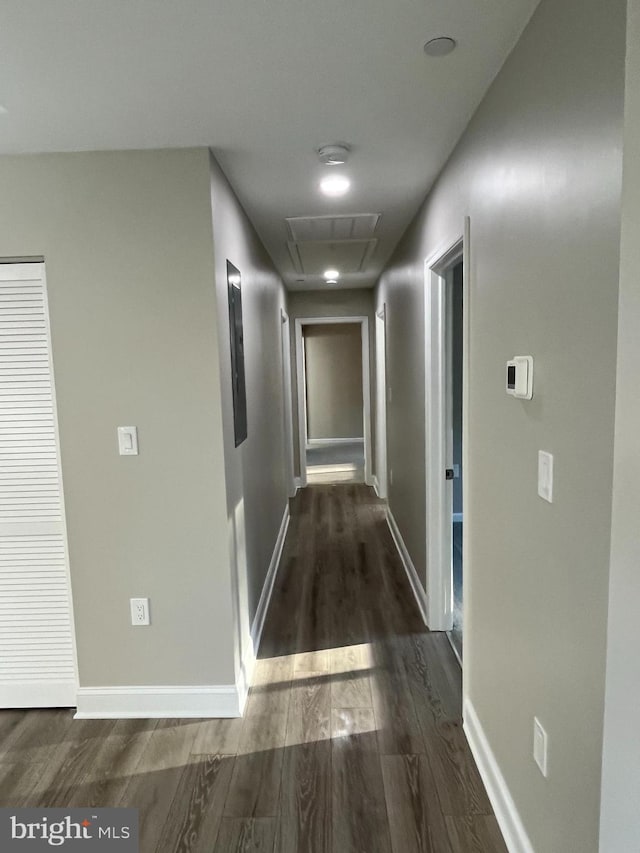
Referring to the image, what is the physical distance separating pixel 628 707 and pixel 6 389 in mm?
2401

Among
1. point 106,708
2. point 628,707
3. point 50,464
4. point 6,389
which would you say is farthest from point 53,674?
point 628,707

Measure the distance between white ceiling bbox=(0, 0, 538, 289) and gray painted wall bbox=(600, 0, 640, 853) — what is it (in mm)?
684

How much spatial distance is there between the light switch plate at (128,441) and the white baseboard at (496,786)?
171 cm

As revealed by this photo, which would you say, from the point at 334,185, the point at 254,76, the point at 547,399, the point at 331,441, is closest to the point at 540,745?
the point at 547,399

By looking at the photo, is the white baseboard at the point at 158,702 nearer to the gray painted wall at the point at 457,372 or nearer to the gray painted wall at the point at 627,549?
the gray painted wall at the point at 627,549

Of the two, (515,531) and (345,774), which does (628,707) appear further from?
(345,774)

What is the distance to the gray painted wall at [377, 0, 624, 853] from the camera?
1065mm

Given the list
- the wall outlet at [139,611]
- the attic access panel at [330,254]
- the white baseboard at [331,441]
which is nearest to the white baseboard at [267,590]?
the wall outlet at [139,611]

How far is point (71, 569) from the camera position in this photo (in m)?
2.28

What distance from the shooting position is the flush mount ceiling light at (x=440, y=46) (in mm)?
1450

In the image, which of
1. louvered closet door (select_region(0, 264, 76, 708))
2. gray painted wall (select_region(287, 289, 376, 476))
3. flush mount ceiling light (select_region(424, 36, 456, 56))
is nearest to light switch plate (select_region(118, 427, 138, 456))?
louvered closet door (select_region(0, 264, 76, 708))

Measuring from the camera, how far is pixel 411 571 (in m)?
3.57

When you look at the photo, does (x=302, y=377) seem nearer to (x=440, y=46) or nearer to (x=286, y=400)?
(x=286, y=400)

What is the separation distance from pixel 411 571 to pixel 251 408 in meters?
1.57
